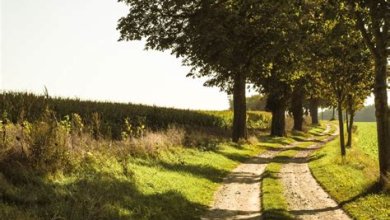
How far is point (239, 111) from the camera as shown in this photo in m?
37.4

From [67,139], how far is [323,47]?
37.6 ft

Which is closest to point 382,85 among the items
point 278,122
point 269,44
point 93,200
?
point 93,200

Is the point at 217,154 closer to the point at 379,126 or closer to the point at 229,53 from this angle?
the point at 229,53

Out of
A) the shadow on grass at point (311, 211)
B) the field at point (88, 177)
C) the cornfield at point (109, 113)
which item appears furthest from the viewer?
the cornfield at point (109, 113)

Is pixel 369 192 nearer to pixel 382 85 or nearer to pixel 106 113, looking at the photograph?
pixel 382 85

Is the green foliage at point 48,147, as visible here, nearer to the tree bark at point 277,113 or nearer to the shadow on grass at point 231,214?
the shadow on grass at point 231,214

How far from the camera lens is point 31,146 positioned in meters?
13.0

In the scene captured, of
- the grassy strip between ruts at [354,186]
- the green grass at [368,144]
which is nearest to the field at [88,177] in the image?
the grassy strip between ruts at [354,186]

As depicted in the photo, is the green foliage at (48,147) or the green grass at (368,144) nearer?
the green foliage at (48,147)

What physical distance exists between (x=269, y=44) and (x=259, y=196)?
1751 cm

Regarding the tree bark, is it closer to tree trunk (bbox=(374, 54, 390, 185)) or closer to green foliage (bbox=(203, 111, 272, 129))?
green foliage (bbox=(203, 111, 272, 129))

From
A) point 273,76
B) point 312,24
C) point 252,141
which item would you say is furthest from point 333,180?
point 273,76

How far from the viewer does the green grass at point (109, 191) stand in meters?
10.8

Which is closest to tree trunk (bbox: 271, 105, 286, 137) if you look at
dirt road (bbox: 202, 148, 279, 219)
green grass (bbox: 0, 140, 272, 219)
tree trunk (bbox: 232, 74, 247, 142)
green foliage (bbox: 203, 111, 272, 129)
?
green foliage (bbox: 203, 111, 272, 129)
